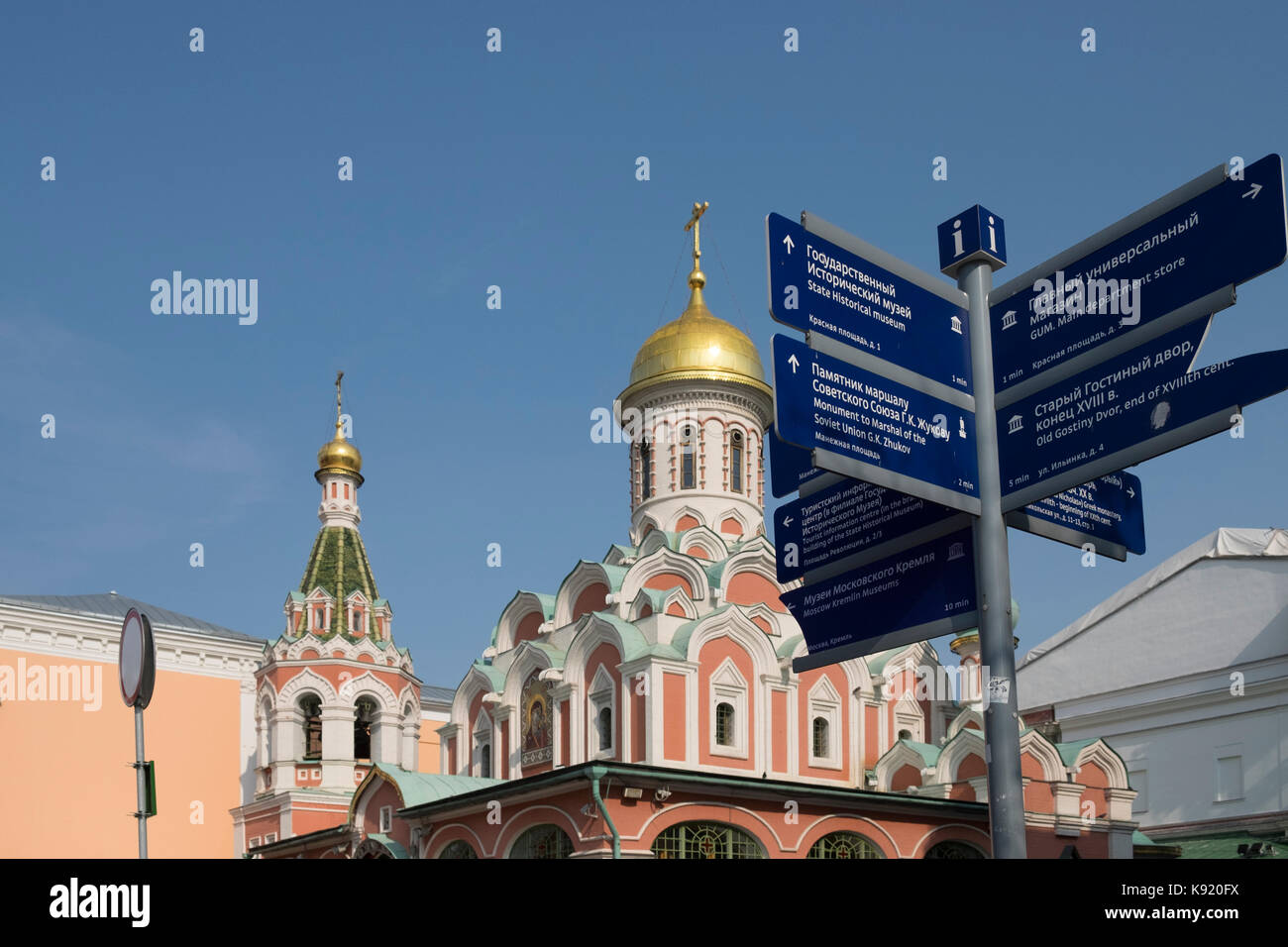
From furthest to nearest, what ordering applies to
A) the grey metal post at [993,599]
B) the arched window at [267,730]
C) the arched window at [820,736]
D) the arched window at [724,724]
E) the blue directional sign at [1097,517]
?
the arched window at [267,730] → the arched window at [820,736] → the arched window at [724,724] → the blue directional sign at [1097,517] → the grey metal post at [993,599]

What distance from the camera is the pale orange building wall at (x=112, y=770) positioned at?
93.5ft

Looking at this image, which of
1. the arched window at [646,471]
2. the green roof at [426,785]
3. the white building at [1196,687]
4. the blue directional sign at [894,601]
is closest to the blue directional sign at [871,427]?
the blue directional sign at [894,601]

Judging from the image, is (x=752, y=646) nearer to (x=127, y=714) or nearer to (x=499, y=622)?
(x=499, y=622)

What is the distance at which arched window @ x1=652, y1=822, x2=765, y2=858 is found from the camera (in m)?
16.6

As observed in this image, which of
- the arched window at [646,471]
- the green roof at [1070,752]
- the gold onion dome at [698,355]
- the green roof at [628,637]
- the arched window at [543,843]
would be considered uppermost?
the gold onion dome at [698,355]

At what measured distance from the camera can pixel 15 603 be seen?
29.6 meters

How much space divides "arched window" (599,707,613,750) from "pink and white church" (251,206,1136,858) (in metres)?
0.03

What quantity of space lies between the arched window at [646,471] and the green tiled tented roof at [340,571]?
6.56 m

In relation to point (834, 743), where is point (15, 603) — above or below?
above

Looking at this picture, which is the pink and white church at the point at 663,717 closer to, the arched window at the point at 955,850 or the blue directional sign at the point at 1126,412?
the arched window at the point at 955,850

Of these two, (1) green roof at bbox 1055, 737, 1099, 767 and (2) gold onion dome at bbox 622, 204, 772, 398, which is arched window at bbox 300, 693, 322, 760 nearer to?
(2) gold onion dome at bbox 622, 204, 772, 398
